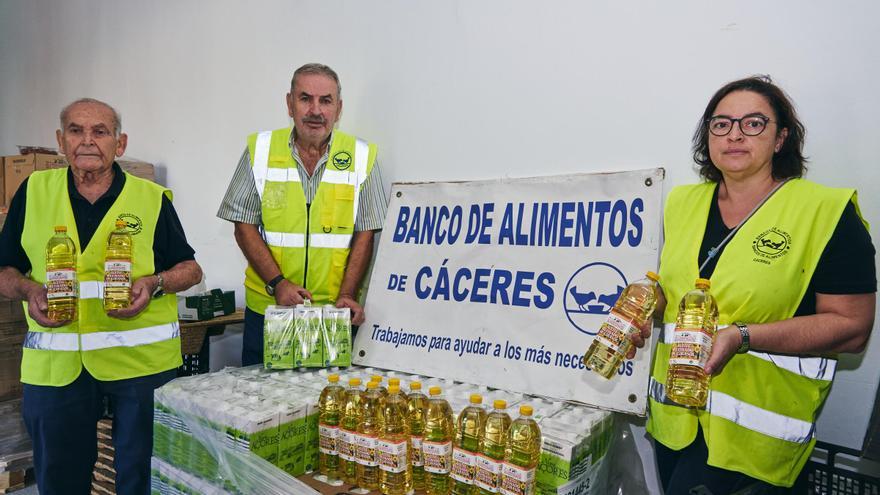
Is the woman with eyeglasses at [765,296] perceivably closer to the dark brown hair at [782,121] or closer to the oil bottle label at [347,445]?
the dark brown hair at [782,121]

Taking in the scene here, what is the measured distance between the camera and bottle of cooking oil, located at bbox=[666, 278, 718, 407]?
1.41 m

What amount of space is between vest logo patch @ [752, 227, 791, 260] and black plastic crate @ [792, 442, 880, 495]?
71cm

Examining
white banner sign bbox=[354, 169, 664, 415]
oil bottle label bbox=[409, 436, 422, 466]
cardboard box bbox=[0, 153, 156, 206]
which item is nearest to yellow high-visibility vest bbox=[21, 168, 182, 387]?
white banner sign bbox=[354, 169, 664, 415]

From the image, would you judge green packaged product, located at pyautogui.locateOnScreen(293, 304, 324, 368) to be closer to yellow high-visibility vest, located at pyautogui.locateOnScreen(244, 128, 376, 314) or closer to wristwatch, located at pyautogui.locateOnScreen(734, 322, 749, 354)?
yellow high-visibility vest, located at pyautogui.locateOnScreen(244, 128, 376, 314)

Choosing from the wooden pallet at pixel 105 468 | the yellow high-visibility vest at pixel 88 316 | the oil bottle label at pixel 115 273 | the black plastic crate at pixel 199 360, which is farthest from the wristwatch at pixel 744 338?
the wooden pallet at pixel 105 468

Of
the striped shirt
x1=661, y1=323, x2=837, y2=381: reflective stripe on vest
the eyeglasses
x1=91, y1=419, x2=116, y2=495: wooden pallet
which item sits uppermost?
the eyeglasses

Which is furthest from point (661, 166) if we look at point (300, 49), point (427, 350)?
point (300, 49)

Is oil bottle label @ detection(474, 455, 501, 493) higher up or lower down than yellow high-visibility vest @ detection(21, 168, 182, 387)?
lower down

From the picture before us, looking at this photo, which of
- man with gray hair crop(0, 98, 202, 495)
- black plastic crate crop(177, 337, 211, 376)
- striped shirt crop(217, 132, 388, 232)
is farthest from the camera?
black plastic crate crop(177, 337, 211, 376)

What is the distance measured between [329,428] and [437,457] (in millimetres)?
395

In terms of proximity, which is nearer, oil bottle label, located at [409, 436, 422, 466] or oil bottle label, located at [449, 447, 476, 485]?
oil bottle label, located at [449, 447, 476, 485]

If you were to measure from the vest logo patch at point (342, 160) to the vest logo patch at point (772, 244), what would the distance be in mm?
1841

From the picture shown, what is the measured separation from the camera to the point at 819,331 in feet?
4.78

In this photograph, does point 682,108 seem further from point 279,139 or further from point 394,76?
point 279,139
